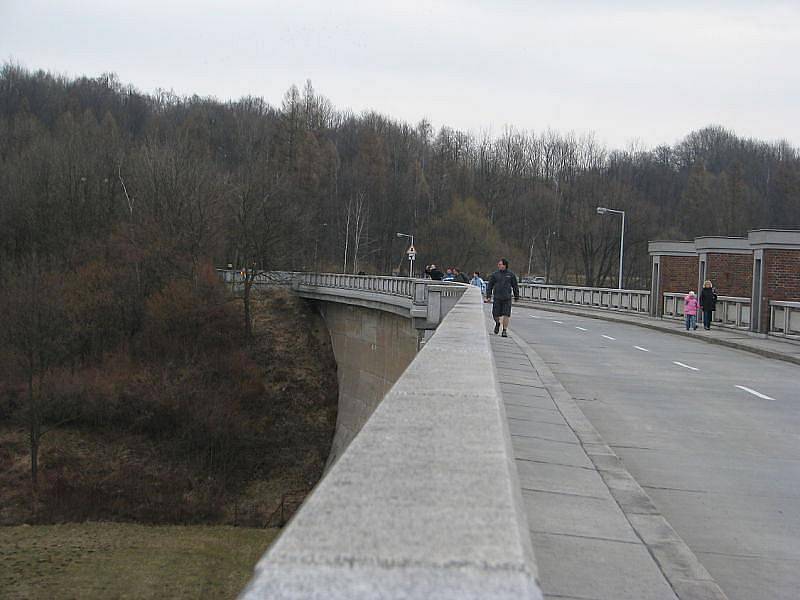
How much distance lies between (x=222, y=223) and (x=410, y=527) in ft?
215

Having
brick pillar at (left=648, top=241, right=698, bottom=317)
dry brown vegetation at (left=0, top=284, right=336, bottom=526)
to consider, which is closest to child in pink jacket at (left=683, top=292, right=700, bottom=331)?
brick pillar at (left=648, top=241, right=698, bottom=317)

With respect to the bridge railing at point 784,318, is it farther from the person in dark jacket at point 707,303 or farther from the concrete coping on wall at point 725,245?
the concrete coping on wall at point 725,245

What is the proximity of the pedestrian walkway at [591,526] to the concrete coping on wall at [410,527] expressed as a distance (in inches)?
76.4

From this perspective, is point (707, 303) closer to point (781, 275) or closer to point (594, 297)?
point (781, 275)

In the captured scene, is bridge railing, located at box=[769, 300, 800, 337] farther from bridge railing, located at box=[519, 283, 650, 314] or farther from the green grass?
the green grass

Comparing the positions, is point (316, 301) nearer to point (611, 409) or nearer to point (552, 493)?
point (611, 409)

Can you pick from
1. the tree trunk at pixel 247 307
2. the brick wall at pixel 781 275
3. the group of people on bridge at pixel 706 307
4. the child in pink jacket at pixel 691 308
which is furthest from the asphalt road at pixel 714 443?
the tree trunk at pixel 247 307

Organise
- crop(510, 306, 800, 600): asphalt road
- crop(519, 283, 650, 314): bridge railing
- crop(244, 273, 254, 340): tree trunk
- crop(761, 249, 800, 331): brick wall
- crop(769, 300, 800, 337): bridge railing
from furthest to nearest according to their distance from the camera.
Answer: crop(244, 273, 254, 340): tree trunk < crop(519, 283, 650, 314): bridge railing < crop(761, 249, 800, 331): brick wall < crop(769, 300, 800, 337): bridge railing < crop(510, 306, 800, 600): asphalt road

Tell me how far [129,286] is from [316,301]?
1661 centimetres

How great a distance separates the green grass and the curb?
20.4 metres

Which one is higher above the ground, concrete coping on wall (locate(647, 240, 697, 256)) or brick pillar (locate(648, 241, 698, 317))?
concrete coping on wall (locate(647, 240, 697, 256))

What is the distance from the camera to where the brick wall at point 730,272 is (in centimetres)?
3938

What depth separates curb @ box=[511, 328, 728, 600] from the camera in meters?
5.39

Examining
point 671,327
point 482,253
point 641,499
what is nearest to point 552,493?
point 641,499
